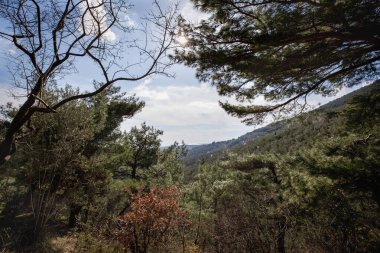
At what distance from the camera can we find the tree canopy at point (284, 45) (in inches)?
243

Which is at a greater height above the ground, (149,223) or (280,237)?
(149,223)

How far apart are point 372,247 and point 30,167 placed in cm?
1097

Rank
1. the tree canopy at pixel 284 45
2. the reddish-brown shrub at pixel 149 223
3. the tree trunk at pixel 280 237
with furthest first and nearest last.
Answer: the reddish-brown shrub at pixel 149 223 → the tree trunk at pixel 280 237 → the tree canopy at pixel 284 45

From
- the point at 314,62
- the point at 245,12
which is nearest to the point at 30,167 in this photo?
the point at 245,12

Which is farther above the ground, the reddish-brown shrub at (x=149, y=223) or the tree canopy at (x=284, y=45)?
the tree canopy at (x=284, y=45)

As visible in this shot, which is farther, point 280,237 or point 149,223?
point 280,237

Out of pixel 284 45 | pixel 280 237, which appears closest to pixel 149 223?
pixel 280 237

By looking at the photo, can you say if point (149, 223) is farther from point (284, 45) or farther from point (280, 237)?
point (284, 45)

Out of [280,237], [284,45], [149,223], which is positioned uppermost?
[284,45]

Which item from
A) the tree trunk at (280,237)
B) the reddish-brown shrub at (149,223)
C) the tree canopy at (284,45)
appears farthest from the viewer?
the reddish-brown shrub at (149,223)

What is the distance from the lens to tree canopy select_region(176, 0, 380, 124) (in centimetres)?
616

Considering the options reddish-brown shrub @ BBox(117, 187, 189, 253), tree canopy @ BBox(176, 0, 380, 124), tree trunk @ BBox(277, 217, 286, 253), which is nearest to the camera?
tree canopy @ BBox(176, 0, 380, 124)

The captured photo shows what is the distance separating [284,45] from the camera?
22.7ft

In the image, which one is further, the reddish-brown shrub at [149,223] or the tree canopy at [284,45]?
the reddish-brown shrub at [149,223]
